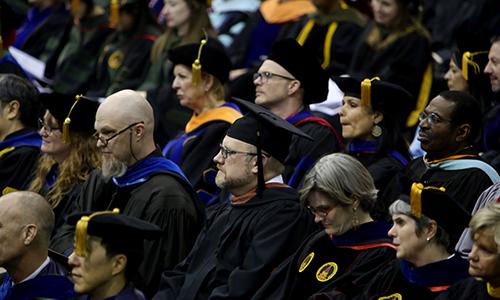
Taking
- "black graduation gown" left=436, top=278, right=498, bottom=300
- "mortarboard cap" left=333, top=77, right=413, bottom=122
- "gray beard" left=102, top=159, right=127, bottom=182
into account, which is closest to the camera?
"black graduation gown" left=436, top=278, right=498, bottom=300

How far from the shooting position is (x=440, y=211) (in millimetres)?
7016

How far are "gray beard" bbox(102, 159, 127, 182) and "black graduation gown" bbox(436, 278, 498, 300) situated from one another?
2513 millimetres

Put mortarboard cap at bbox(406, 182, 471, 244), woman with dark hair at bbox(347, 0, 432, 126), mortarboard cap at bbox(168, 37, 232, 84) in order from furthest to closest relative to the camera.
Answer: woman with dark hair at bbox(347, 0, 432, 126) → mortarboard cap at bbox(168, 37, 232, 84) → mortarboard cap at bbox(406, 182, 471, 244)

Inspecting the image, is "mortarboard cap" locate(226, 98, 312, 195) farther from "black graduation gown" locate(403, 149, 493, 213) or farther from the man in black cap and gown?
"black graduation gown" locate(403, 149, 493, 213)

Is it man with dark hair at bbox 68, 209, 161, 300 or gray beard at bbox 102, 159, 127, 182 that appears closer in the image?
man with dark hair at bbox 68, 209, 161, 300

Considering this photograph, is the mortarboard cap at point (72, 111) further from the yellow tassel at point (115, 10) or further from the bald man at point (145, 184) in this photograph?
the yellow tassel at point (115, 10)

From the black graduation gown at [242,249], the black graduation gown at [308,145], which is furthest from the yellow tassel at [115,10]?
the black graduation gown at [242,249]

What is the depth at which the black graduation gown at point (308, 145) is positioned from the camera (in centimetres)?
938

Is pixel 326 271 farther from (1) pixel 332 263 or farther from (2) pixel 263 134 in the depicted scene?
(2) pixel 263 134

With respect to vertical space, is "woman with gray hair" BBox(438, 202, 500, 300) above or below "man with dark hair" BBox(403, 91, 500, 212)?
above

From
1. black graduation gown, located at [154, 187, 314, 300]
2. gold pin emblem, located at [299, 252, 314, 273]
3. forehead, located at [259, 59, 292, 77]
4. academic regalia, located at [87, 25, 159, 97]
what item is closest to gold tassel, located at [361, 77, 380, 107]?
A: forehead, located at [259, 59, 292, 77]

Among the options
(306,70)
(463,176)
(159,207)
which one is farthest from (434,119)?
(159,207)

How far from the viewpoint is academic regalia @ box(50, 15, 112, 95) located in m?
13.6

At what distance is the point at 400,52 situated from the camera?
11594 mm
